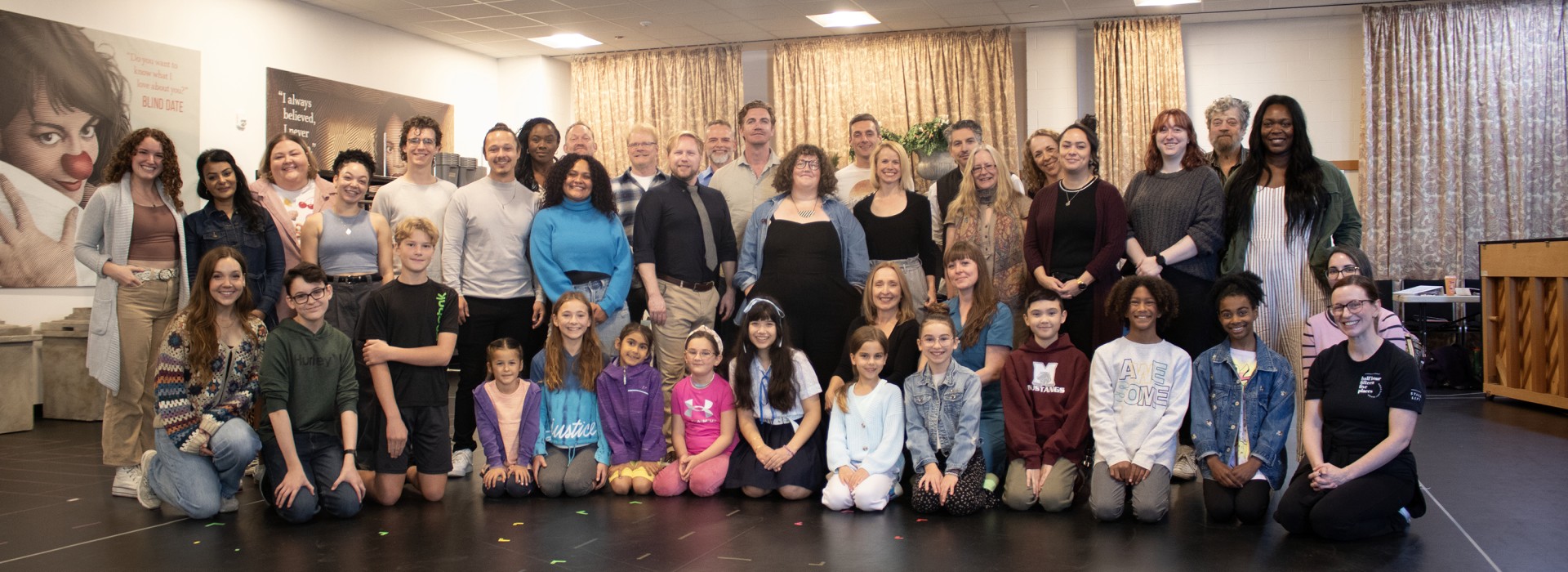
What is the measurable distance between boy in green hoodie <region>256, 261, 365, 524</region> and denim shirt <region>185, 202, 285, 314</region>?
61cm

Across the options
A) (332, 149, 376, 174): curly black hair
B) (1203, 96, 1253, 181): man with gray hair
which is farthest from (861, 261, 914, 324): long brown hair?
(332, 149, 376, 174): curly black hair

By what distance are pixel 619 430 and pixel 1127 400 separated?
191 centimetres

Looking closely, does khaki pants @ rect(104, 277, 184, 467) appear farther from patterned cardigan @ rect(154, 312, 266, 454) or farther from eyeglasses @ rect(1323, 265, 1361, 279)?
eyeglasses @ rect(1323, 265, 1361, 279)

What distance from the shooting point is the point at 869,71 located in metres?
10.1

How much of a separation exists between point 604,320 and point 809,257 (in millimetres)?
887

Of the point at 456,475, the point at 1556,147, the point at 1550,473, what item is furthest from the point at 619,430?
the point at 1556,147

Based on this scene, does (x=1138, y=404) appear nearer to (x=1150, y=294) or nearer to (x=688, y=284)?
(x=1150, y=294)

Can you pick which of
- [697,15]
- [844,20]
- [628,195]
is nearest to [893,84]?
[844,20]

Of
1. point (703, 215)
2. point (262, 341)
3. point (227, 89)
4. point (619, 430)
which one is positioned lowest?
point (619, 430)

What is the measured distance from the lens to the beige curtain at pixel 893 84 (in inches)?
385

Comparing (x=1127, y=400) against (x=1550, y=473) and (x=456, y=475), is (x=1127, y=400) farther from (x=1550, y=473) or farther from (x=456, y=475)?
(x=456, y=475)

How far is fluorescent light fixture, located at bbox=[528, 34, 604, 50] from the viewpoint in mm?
10148

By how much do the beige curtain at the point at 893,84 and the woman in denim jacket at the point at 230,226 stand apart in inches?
240

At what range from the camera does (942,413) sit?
390 centimetres
